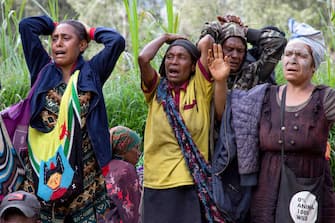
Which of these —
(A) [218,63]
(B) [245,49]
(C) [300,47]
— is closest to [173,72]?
(A) [218,63]

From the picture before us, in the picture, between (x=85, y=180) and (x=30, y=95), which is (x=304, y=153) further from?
(x=30, y=95)

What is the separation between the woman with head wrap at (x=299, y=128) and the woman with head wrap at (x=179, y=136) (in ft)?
1.11

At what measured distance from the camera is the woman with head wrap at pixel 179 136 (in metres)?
4.54

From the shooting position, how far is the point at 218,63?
15.0ft

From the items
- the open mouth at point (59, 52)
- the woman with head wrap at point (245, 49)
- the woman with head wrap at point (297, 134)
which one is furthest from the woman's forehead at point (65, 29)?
the woman with head wrap at point (297, 134)

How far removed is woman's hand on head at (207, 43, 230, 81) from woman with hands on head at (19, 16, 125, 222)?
0.65 metres

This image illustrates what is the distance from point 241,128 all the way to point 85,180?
42.9 inches

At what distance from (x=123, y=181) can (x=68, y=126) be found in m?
0.67

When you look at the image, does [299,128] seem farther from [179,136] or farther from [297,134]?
[179,136]

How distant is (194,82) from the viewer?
4691 mm

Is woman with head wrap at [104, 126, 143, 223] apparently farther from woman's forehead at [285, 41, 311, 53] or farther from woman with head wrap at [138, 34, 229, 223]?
woman's forehead at [285, 41, 311, 53]

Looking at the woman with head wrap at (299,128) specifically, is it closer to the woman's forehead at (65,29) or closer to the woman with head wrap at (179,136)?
the woman with head wrap at (179,136)

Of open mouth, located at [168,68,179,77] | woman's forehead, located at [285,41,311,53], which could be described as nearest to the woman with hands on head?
open mouth, located at [168,68,179,77]

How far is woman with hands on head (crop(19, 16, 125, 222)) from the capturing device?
459 cm
